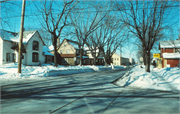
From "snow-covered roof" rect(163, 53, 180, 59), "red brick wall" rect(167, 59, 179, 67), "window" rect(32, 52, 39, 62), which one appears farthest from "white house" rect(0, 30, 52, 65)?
"red brick wall" rect(167, 59, 179, 67)

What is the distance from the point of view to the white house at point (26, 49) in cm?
2924

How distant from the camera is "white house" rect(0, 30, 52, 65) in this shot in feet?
95.9

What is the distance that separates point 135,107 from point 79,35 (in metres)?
26.7

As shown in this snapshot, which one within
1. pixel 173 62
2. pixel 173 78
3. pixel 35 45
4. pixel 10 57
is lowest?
pixel 173 78

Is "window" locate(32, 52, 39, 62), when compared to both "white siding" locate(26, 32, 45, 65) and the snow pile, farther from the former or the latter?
the snow pile

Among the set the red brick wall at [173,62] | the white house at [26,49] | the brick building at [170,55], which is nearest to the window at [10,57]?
the white house at [26,49]

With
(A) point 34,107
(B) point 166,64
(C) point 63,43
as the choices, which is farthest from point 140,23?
(C) point 63,43

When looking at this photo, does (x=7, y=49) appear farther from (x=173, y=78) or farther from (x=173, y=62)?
(x=173, y=62)

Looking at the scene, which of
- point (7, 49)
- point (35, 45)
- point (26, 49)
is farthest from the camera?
point (35, 45)

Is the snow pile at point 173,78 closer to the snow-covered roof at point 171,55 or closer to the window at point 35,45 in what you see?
the snow-covered roof at point 171,55

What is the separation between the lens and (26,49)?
108ft

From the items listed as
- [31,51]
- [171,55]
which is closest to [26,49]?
[31,51]

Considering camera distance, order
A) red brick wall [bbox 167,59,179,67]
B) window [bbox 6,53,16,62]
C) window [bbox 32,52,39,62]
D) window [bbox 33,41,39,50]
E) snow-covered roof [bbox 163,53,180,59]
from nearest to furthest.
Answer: window [bbox 6,53,16,62]
window [bbox 32,52,39,62]
window [bbox 33,41,39,50]
snow-covered roof [bbox 163,53,180,59]
red brick wall [bbox 167,59,179,67]

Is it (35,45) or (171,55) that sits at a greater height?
(35,45)
